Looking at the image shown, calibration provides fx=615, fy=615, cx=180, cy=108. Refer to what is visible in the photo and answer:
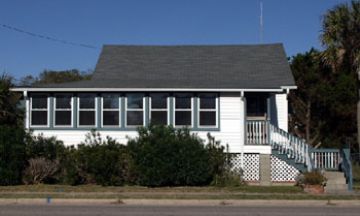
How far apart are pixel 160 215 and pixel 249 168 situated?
1159 centimetres

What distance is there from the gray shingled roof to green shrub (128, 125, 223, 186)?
2.75 metres

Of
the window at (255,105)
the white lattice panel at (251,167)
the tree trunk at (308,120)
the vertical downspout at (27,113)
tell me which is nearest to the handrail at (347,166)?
the white lattice panel at (251,167)

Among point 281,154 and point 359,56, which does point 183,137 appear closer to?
point 281,154

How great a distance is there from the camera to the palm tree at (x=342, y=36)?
27734 millimetres

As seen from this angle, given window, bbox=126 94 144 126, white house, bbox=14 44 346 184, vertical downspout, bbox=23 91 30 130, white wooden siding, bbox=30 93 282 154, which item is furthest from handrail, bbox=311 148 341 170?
vertical downspout, bbox=23 91 30 130

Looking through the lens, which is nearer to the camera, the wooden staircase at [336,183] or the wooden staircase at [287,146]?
the wooden staircase at [336,183]

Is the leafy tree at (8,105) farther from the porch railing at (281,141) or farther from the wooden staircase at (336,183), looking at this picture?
the wooden staircase at (336,183)

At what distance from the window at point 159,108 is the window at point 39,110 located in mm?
4335

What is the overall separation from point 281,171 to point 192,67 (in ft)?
24.4

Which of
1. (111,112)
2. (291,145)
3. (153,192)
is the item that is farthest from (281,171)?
(111,112)

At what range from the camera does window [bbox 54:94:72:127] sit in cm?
2534

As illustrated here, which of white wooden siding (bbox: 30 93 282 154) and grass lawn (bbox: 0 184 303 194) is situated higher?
white wooden siding (bbox: 30 93 282 154)

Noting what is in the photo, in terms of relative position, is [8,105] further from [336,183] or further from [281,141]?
[336,183]

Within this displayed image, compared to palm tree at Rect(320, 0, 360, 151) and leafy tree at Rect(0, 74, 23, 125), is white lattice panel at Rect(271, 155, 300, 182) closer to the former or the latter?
palm tree at Rect(320, 0, 360, 151)
